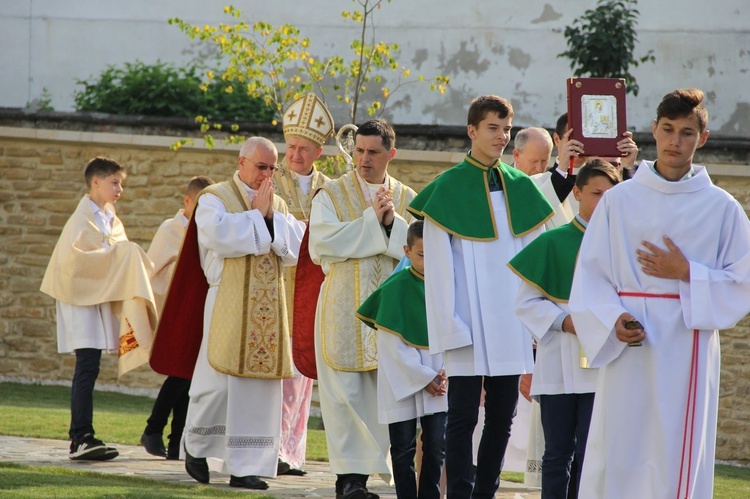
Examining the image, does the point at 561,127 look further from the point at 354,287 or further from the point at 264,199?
the point at 264,199

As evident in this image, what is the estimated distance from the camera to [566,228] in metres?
5.85

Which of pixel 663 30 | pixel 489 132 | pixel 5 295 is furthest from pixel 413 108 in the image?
pixel 489 132

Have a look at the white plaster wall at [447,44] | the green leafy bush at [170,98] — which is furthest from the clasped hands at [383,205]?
the white plaster wall at [447,44]

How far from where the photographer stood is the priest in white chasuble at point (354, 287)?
6945mm

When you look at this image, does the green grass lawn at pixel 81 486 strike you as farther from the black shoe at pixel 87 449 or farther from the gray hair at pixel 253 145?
the gray hair at pixel 253 145

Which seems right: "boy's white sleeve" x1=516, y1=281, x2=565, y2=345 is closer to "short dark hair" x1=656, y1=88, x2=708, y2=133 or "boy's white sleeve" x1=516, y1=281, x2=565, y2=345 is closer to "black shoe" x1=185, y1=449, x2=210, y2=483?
"short dark hair" x1=656, y1=88, x2=708, y2=133

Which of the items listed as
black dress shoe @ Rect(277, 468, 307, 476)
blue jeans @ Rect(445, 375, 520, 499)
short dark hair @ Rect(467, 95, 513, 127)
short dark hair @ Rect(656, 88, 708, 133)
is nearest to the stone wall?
black dress shoe @ Rect(277, 468, 307, 476)

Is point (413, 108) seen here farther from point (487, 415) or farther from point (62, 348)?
point (487, 415)

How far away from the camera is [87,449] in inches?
315

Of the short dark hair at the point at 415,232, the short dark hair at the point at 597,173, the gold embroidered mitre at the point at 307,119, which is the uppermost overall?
the gold embroidered mitre at the point at 307,119

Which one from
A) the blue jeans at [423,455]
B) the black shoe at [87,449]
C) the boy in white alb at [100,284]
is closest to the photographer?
the blue jeans at [423,455]

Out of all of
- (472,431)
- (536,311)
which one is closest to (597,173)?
(536,311)

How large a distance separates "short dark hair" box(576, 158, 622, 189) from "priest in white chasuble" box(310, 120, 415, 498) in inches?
55.1

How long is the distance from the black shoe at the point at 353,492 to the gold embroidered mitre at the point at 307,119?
267 cm
